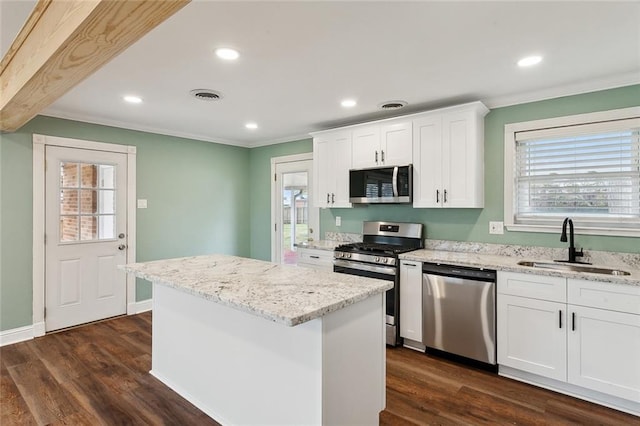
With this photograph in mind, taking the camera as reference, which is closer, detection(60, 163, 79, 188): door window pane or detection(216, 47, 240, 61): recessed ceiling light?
detection(216, 47, 240, 61): recessed ceiling light

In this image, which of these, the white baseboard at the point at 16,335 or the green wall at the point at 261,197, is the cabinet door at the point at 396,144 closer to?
the green wall at the point at 261,197

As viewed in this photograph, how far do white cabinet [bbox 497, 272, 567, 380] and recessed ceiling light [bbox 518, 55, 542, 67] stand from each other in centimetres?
156

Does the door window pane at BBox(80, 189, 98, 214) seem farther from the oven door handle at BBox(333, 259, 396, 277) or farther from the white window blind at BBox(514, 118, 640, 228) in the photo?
the white window blind at BBox(514, 118, 640, 228)

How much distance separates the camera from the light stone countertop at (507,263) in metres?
2.31

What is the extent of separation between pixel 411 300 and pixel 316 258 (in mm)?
1234

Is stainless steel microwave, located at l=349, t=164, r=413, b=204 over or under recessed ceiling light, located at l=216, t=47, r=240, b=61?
under

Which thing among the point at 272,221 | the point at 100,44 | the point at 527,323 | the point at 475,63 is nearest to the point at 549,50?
the point at 475,63

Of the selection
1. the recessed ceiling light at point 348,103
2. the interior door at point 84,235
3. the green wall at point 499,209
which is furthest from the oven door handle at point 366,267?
the interior door at point 84,235

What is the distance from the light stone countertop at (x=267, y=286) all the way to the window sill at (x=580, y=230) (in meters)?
1.88

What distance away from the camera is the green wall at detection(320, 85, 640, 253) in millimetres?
2752

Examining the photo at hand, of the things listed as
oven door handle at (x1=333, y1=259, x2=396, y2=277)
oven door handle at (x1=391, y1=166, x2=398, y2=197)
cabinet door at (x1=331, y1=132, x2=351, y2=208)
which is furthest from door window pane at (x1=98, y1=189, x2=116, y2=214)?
oven door handle at (x1=391, y1=166, x2=398, y2=197)

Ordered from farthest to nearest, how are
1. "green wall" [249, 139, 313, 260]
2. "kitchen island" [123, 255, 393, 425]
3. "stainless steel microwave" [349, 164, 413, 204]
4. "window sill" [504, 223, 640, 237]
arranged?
1. "green wall" [249, 139, 313, 260]
2. "stainless steel microwave" [349, 164, 413, 204]
3. "window sill" [504, 223, 640, 237]
4. "kitchen island" [123, 255, 393, 425]

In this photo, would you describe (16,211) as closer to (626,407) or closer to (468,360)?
(468,360)

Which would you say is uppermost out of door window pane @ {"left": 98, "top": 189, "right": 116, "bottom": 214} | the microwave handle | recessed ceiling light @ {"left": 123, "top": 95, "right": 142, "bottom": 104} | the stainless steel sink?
recessed ceiling light @ {"left": 123, "top": 95, "right": 142, "bottom": 104}
